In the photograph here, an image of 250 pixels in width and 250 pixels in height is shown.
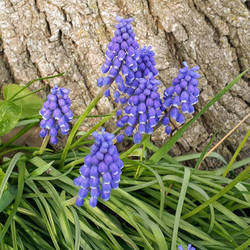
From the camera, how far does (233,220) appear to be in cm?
315

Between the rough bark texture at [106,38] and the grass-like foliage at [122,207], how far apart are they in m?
0.56

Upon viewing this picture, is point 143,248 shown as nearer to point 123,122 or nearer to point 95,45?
point 123,122

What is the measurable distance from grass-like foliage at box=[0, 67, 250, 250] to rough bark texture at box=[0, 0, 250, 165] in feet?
1.84

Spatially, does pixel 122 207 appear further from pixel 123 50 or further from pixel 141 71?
pixel 123 50

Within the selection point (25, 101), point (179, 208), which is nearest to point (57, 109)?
point (25, 101)

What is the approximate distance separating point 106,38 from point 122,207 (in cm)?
156

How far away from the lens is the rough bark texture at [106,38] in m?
3.73

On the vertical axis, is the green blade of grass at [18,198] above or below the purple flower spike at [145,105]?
below

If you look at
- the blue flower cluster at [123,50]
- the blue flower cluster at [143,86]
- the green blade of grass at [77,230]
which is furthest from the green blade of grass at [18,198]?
the blue flower cluster at [123,50]

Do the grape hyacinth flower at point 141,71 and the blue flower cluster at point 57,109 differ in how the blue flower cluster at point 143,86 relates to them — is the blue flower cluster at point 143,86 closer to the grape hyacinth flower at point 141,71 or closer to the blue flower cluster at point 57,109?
the grape hyacinth flower at point 141,71

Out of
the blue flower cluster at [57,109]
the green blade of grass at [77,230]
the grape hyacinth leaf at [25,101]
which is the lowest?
the green blade of grass at [77,230]

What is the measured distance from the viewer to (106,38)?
3750 millimetres

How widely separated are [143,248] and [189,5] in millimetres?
2158

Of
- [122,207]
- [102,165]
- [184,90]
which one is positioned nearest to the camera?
[102,165]
